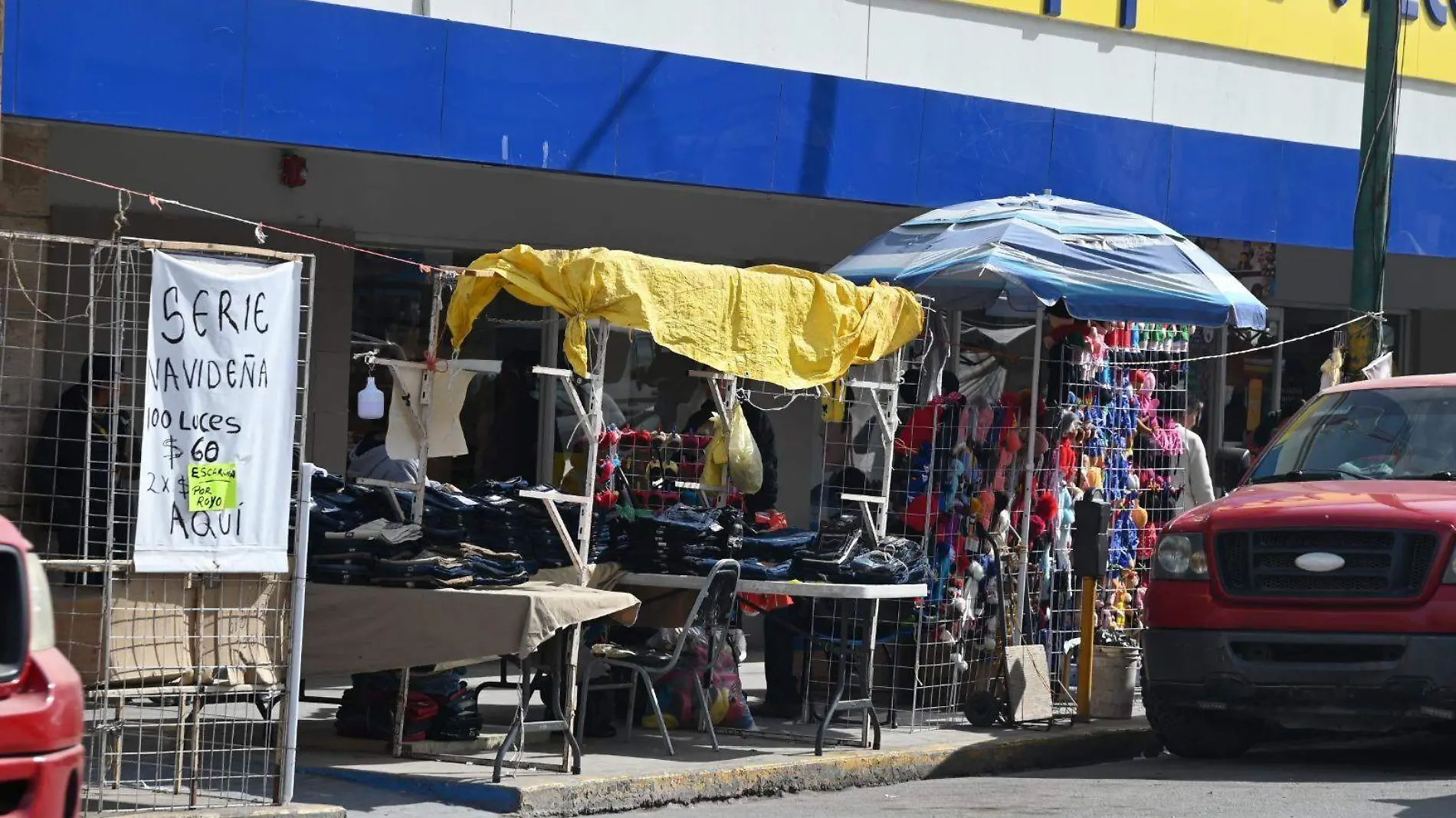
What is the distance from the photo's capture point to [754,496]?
487 inches

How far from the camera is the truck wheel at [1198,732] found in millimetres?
10797

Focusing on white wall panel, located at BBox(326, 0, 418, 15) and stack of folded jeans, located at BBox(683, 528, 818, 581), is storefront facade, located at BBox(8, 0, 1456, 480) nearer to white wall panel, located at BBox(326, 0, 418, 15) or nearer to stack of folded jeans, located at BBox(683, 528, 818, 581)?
white wall panel, located at BBox(326, 0, 418, 15)

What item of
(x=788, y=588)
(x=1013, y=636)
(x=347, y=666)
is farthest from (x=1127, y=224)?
(x=347, y=666)

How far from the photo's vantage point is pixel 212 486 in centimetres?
768

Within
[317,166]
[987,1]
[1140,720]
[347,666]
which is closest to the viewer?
[347,666]

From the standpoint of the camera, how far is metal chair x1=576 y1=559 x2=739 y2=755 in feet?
31.9

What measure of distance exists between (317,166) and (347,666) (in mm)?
5113

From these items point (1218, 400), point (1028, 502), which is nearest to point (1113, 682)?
point (1028, 502)

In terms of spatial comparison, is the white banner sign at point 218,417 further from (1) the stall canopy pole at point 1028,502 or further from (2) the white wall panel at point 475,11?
(1) the stall canopy pole at point 1028,502

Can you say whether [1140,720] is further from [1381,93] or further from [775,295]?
[1381,93]

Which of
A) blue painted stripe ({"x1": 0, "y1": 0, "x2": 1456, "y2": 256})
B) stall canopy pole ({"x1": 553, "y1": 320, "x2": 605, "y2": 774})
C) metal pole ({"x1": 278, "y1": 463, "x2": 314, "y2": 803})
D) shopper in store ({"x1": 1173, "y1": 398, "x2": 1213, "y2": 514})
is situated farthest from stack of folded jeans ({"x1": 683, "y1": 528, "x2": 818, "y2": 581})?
shopper in store ({"x1": 1173, "y1": 398, "x2": 1213, "y2": 514})

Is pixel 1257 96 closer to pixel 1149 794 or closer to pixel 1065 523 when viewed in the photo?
pixel 1065 523

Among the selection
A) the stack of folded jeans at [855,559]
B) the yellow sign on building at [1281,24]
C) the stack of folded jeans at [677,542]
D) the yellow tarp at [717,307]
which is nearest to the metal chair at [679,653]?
the stack of folded jeans at [677,542]

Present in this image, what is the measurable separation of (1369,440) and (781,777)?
4.08 m
